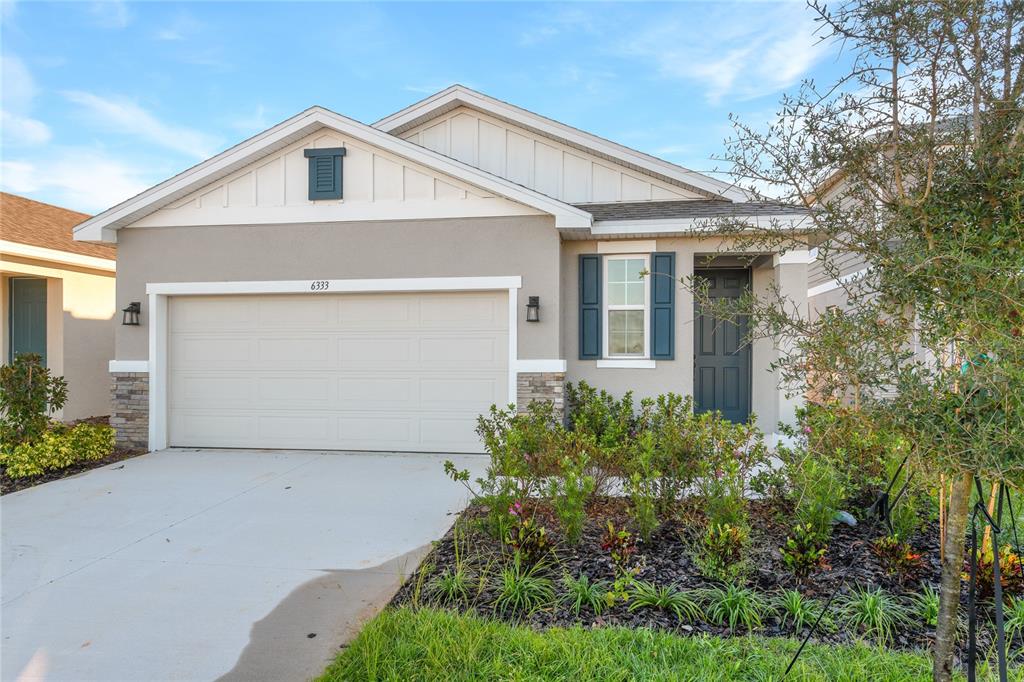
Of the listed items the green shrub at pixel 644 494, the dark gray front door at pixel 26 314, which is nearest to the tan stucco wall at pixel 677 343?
the green shrub at pixel 644 494

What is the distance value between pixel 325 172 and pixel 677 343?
5.51 metres

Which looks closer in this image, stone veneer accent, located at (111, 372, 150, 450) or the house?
the house

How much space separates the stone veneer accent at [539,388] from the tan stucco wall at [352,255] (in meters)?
0.26

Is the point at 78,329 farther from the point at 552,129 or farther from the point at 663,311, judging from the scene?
the point at 663,311

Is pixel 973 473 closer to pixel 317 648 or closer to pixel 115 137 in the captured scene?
pixel 317 648

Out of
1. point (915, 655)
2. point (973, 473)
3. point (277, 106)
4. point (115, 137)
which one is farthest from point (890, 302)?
point (115, 137)

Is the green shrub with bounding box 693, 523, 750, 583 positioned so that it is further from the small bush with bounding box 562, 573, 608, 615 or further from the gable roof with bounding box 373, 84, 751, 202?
the gable roof with bounding box 373, 84, 751, 202

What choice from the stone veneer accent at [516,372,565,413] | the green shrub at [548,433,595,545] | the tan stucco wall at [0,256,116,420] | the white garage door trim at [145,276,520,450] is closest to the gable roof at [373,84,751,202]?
the white garage door trim at [145,276,520,450]

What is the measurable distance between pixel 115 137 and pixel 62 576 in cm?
1113

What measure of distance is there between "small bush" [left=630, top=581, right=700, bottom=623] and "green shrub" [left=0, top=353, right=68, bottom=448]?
785 centimetres

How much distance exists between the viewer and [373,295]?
7.91 m

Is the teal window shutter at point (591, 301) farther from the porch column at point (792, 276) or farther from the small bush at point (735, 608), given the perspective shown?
the small bush at point (735, 608)

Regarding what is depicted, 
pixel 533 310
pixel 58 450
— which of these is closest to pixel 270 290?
pixel 58 450

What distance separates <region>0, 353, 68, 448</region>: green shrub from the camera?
277 inches
